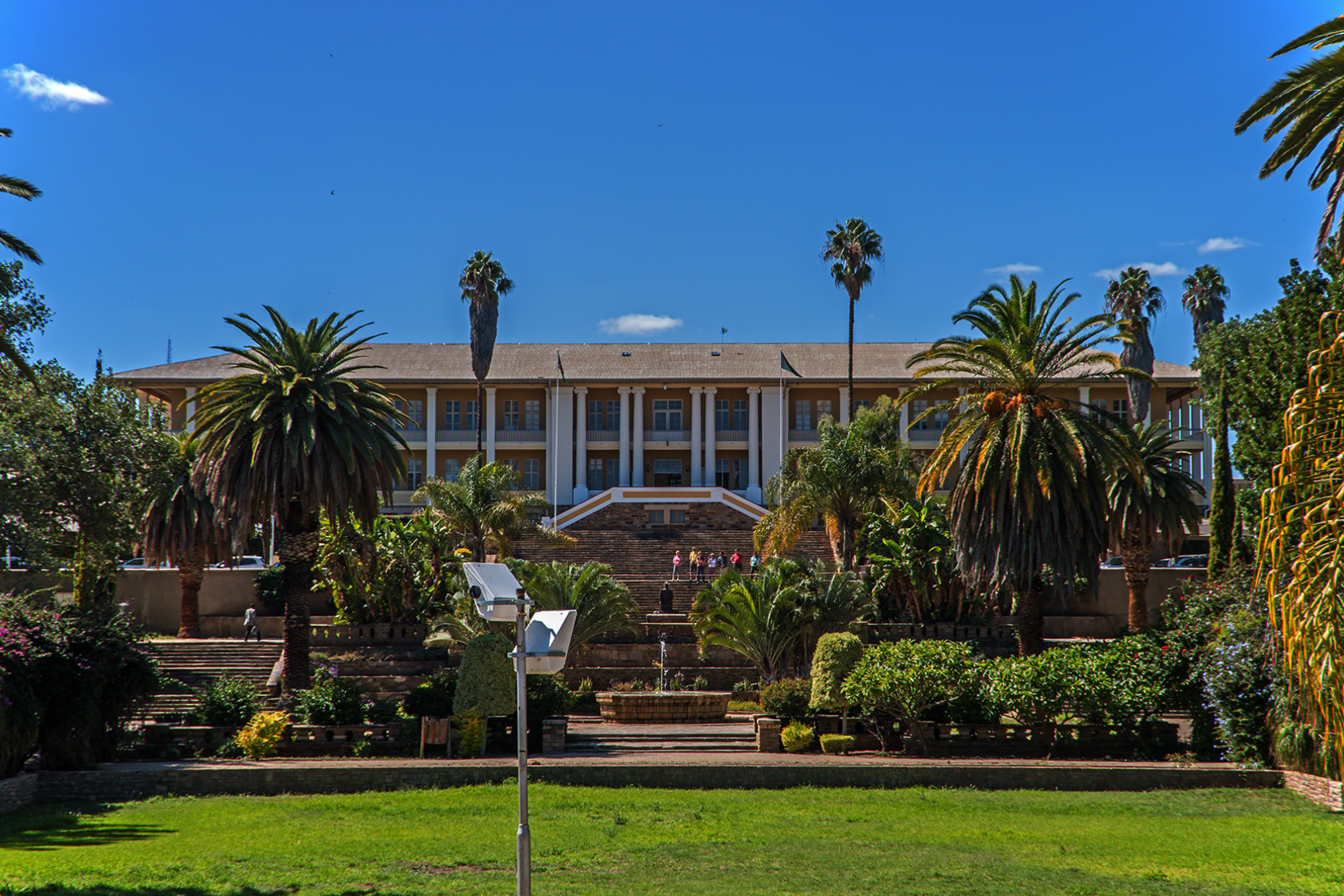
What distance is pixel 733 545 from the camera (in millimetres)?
44156

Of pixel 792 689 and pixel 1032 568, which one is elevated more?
pixel 1032 568

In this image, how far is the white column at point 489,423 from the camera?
53250 mm

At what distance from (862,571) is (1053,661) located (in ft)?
43.8

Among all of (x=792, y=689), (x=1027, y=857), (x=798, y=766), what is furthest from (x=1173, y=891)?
(x=792, y=689)

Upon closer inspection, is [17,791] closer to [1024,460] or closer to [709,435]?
[1024,460]

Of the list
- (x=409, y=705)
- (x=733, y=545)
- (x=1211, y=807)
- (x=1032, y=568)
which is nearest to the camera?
(x=1211, y=807)

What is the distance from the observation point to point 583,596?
2786cm

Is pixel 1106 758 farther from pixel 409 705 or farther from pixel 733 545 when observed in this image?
pixel 733 545

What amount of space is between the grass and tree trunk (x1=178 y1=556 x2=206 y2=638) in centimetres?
1715

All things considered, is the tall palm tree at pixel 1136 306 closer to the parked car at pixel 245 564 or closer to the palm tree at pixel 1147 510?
the palm tree at pixel 1147 510

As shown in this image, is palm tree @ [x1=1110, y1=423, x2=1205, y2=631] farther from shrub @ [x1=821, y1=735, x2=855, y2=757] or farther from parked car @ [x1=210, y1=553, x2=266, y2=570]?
parked car @ [x1=210, y1=553, x2=266, y2=570]

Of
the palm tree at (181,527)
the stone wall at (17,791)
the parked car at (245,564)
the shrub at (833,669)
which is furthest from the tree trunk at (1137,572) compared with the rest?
the stone wall at (17,791)

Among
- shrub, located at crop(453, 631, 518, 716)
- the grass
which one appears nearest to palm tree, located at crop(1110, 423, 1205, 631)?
the grass

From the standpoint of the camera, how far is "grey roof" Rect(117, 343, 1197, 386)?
52.2 m
